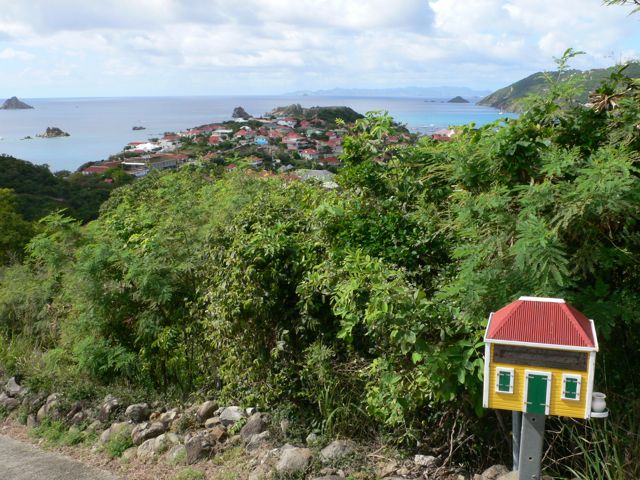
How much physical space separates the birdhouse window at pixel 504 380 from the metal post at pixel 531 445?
176mm

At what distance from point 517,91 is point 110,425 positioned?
178 inches

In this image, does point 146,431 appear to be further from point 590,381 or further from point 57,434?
point 590,381

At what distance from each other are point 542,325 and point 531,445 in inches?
22.0

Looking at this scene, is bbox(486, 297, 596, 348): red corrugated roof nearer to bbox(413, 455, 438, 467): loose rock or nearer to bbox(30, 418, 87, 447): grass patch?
bbox(413, 455, 438, 467): loose rock

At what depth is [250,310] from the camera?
473cm

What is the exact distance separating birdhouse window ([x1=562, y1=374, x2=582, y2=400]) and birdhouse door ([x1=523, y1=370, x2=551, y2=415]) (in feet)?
0.19

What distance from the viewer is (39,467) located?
15.5 feet

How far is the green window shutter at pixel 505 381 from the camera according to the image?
2.38 metres

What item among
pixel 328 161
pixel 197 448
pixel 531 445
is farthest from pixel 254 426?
pixel 328 161

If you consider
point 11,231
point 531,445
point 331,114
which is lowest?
point 11,231

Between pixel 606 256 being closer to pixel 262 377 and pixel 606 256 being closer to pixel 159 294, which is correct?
pixel 262 377

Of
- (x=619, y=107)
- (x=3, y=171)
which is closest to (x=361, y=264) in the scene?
(x=619, y=107)

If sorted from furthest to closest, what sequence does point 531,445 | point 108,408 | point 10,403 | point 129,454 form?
point 10,403, point 108,408, point 129,454, point 531,445

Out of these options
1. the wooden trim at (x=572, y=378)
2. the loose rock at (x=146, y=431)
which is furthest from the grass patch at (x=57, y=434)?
the wooden trim at (x=572, y=378)
